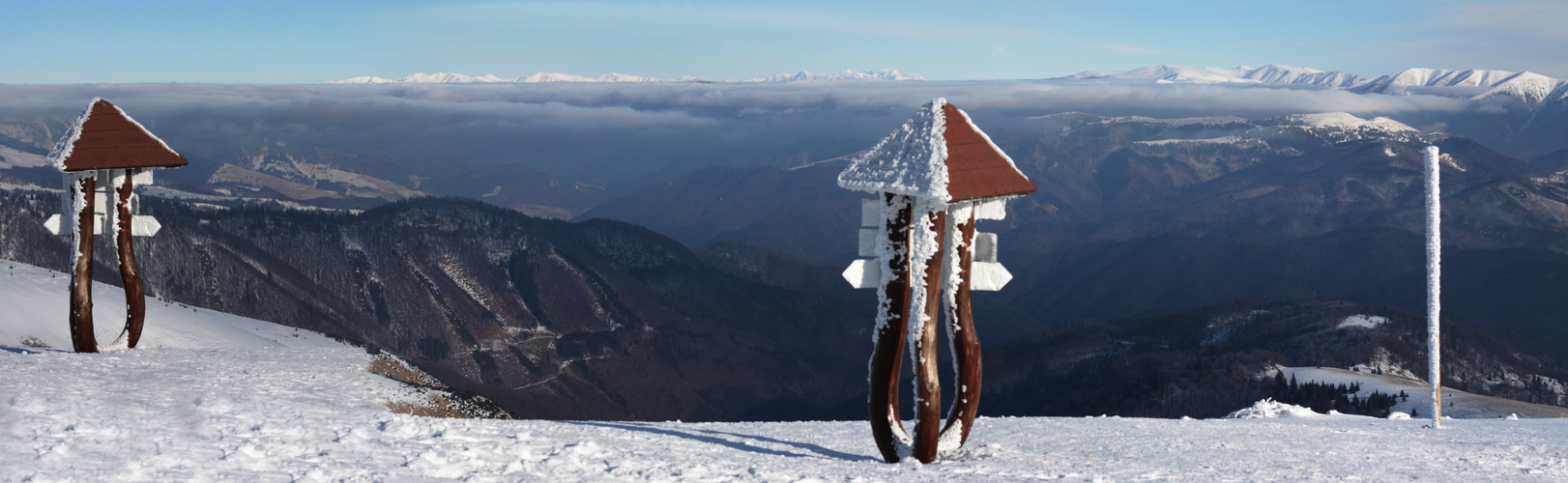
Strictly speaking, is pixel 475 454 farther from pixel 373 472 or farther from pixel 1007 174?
pixel 1007 174

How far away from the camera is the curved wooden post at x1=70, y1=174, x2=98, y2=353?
90.1ft

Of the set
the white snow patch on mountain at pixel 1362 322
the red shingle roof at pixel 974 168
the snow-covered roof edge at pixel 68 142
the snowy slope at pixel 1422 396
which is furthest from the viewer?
the white snow patch on mountain at pixel 1362 322

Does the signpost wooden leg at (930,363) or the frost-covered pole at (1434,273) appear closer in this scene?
the signpost wooden leg at (930,363)

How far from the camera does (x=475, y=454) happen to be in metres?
15.8

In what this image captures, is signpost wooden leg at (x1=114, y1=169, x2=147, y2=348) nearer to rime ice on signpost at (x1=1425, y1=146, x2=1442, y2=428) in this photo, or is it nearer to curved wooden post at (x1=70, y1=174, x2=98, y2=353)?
curved wooden post at (x1=70, y1=174, x2=98, y2=353)

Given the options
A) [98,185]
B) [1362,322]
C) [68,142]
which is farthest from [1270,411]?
[1362,322]

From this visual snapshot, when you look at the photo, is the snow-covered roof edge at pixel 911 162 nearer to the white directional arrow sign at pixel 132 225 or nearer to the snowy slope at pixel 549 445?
the snowy slope at pixel 549 445

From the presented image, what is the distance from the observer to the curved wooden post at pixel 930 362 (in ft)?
56.3

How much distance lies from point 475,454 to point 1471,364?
22487cm

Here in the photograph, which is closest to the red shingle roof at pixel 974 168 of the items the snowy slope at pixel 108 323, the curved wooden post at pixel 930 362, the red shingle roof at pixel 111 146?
the curved wooden post at pixel 930 362

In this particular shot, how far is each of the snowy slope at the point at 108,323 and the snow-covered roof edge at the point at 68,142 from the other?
948 cm

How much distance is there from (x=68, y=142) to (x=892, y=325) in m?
26.6

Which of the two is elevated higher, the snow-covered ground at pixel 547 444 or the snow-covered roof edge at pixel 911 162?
the snow-covered roof edge at pixel 911 162

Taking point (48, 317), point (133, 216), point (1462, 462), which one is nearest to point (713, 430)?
point (1462, 462)
